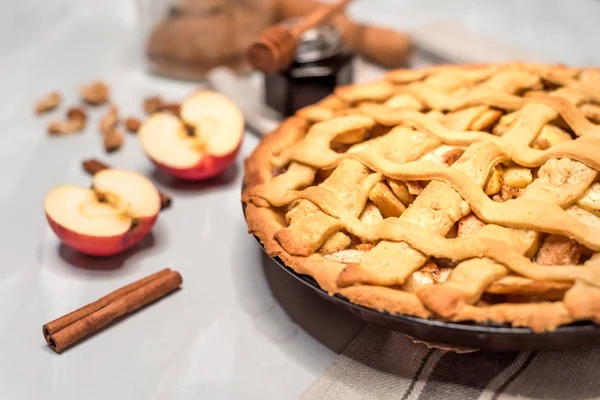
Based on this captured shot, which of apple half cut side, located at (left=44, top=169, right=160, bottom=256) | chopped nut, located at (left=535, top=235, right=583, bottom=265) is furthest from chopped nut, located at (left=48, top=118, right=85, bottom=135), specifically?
chopped nut, located at (left=535, top=235, right=583, bottom=265)

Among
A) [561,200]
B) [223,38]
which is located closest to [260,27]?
[223,38]

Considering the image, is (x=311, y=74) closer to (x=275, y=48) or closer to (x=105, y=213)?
(x=275, y=48)

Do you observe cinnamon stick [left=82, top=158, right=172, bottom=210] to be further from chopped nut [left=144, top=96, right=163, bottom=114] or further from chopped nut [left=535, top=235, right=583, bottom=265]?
chopped nut [left=535, top=235, right=583, bottom=265]

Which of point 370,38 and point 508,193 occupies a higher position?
point 508,193

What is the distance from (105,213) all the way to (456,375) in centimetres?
60

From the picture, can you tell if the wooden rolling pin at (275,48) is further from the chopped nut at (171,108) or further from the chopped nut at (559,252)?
the chopped nut at (559,252)

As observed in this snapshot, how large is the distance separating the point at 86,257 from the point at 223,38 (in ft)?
2.47

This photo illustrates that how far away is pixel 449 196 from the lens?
86 cm

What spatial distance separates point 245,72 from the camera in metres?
1.71

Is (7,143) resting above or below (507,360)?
below

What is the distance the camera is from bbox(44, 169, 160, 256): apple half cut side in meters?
1.03

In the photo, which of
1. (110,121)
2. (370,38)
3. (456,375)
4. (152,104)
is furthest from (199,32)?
(456,375)

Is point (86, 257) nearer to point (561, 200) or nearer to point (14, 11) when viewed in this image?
point (561, 200)

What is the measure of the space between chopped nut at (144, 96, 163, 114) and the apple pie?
20.8 inches
